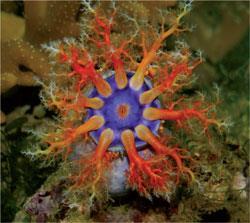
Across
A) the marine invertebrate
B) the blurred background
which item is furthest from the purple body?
the blurred background

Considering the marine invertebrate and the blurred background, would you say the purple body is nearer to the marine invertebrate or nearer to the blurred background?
the marine invertebrate

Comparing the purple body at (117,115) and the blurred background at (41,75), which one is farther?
the blurred background at (41,75)

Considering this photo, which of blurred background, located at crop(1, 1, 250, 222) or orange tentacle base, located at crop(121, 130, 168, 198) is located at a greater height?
blurred background, located at crop(1, 1, 250, 222)

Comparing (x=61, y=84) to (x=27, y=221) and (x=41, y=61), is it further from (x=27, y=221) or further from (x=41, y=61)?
(x=27, y=221)

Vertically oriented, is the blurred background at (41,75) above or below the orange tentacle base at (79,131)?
above

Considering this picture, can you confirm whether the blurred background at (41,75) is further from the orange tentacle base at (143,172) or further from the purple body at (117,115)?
the purple body at (117,115)

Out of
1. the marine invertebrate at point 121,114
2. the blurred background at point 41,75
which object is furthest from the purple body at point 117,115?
the blurred background at point 41,75

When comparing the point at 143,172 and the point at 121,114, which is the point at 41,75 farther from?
the point at 143,172

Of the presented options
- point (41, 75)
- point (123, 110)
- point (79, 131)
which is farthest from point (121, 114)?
point (41, 75)
